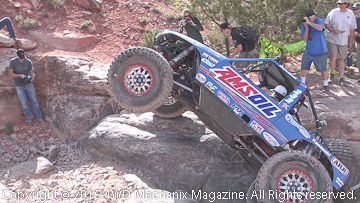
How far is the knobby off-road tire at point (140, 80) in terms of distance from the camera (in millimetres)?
4852

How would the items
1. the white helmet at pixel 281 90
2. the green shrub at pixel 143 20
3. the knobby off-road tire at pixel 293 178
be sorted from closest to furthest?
the knobby off-road tire at pixel 293 178, the white helmet at pixel 281 90, the green shrub at pixel 143 20

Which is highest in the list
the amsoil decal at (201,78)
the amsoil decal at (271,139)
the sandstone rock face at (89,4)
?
the sandstone rock face at (89,4)

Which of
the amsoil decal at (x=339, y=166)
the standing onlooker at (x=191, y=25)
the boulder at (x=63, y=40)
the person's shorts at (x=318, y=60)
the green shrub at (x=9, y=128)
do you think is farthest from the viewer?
the boulder at (x=63, y=40)

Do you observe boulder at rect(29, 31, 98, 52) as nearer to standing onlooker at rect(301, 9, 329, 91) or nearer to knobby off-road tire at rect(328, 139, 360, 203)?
standing onlooker at rect(301, 9, 329, 91)

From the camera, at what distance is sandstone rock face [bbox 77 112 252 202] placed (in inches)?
223

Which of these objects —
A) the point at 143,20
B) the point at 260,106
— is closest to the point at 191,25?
the point at 260,106

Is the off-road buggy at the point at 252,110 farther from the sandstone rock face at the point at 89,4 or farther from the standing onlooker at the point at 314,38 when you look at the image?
the sandstone rock face at the point at 89,4

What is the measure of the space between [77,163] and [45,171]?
624mm

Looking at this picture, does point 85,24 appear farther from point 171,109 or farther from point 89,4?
point 171,109

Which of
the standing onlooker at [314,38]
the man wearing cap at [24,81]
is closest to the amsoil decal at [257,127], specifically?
the standing onlooker at [314,38]

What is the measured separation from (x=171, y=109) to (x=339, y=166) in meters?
3.02

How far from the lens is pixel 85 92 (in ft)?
26.1

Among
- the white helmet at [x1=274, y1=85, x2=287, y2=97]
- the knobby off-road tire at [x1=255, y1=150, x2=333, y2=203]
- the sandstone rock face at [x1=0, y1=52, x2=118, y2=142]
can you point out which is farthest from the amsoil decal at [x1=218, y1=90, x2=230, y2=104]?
the sandstone rock face at [x1=0, y1=52, x2=118, y2=142]

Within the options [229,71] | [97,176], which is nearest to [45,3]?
[97,176]
